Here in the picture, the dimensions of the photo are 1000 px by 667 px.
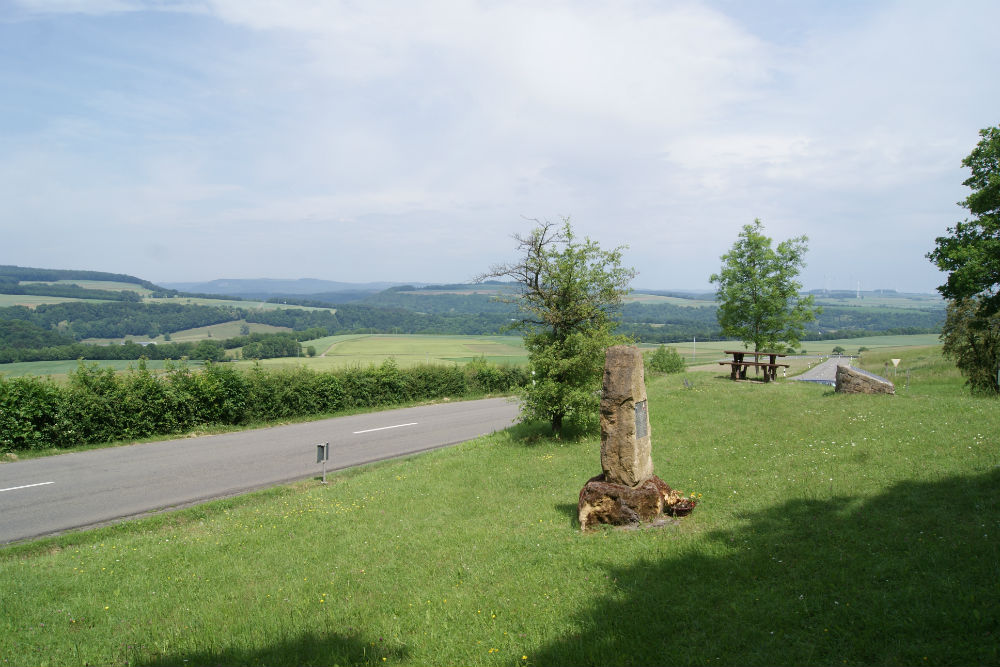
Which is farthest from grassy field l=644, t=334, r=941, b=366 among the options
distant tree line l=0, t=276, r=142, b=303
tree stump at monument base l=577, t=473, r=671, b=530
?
distant tree line l=0, t=276, r=142, b=303

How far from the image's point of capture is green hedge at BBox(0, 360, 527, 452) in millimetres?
15875

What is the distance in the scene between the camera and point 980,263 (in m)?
13.8

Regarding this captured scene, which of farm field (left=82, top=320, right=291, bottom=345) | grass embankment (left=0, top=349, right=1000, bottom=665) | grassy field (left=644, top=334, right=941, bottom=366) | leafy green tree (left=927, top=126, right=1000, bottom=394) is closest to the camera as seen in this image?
grass embankment (left=0, top=349, right=1000, bottom=665)

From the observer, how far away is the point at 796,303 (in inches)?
1117

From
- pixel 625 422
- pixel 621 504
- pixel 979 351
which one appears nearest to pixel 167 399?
pixel 625 422

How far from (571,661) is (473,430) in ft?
52.1

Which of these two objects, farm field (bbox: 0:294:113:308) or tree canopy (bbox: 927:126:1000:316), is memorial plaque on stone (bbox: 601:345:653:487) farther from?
farm field (bbox: 0:294:113:308)

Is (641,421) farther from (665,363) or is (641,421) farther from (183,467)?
(665,363)

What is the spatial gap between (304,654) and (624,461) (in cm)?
506

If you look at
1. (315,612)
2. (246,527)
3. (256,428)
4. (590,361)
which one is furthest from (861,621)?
(256,428)

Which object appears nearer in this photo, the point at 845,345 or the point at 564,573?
the point at 564,573

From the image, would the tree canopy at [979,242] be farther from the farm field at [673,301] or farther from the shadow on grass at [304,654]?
the farm field at [673,301]

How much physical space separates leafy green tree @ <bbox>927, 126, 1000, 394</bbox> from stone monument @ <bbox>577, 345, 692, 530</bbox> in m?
9.85

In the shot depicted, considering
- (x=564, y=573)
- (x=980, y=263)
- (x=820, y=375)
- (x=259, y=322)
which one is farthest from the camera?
(x=259, y=322)
